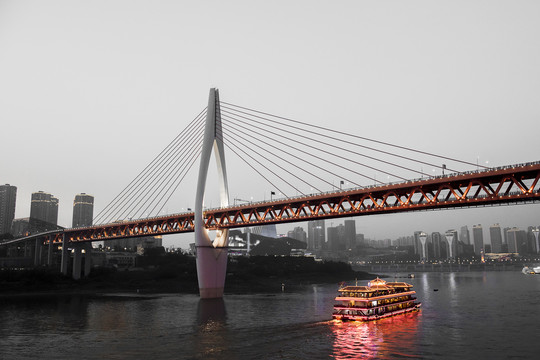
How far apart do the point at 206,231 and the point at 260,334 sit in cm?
3366

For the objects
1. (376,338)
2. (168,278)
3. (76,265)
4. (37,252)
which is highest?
(37,252)

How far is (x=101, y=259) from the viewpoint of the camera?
139m

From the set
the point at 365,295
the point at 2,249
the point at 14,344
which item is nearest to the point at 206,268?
the point at 365,295

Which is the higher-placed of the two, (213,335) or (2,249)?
(2,249)

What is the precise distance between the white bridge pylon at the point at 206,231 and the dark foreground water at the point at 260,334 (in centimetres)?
1049

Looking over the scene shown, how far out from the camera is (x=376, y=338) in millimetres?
37906

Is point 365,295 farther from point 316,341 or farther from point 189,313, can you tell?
point 189,313

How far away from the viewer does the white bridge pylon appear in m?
69.1

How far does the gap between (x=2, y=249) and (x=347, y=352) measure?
141 meters

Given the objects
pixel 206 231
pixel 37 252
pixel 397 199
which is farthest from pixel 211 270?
pixel 37 252

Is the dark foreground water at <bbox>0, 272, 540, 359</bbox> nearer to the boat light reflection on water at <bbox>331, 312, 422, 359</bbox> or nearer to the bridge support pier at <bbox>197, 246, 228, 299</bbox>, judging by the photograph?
the boat light reflection on water at <bbox>331, 312, 422, 359</bbox>

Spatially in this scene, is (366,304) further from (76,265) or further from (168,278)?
(76,265)

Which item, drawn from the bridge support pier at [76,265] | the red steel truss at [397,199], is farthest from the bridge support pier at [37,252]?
the red steel truss at [397,199]

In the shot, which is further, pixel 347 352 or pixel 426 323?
pixel 426 323
